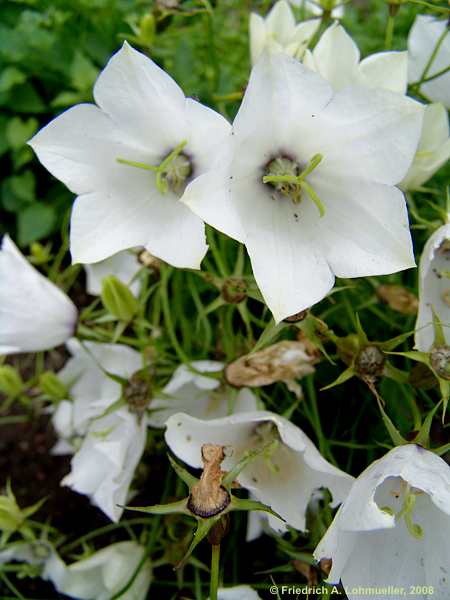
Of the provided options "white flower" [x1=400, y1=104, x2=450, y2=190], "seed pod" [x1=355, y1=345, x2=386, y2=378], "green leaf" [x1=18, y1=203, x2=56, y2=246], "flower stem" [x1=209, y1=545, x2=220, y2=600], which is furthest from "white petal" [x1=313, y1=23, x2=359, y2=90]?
"green leaf" [x1=18, y1=203, x2=56, y2=246]

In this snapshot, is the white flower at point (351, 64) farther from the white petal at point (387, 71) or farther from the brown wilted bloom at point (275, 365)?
the brown wilted bloom at point (275, 365)

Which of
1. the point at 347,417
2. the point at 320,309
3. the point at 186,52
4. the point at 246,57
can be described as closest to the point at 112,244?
the point at 320,309

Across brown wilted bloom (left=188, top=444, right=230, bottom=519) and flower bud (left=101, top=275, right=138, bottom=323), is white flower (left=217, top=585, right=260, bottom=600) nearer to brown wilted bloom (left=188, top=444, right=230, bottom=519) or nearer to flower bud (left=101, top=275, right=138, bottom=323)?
brown wilted bloom (left=188, top=444, right=230, bottom=519)

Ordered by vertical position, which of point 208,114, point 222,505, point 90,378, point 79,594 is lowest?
point 79,594

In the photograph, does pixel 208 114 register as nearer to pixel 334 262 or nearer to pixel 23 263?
pixel 334 262

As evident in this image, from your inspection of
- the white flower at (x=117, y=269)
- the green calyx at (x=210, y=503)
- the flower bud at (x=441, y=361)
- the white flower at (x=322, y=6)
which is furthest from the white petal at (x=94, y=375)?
the white flower at (x=322, y=6)

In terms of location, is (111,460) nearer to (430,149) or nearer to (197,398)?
(197,398)

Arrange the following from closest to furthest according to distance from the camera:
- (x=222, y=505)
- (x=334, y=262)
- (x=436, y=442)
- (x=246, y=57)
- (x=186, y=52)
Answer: (x=222, y=505)
(x=334, y=262)
(x=436, y=442)
(x=186, y=52)
(x=246, y=57)
